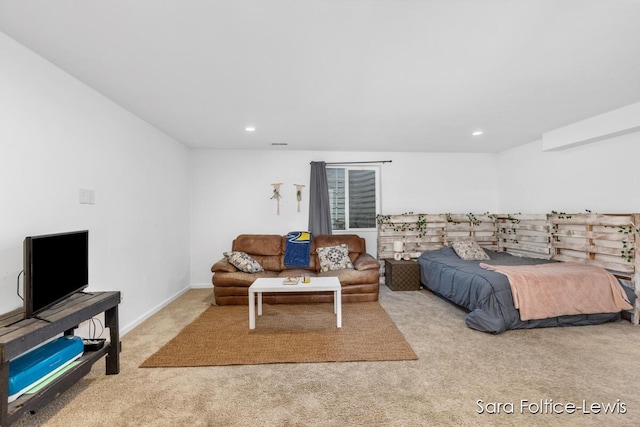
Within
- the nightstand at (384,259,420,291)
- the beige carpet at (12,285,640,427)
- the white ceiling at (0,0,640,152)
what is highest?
the white ceiling at (0,0,640,152)

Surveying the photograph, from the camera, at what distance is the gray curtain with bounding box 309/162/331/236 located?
470 centimetres

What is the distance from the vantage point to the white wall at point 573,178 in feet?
10.4

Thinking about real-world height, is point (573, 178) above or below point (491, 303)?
above

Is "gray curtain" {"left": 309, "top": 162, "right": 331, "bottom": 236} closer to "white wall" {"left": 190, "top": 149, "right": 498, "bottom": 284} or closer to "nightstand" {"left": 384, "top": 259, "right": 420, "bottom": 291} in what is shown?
"white wall" {"left": 190, "top": 149, "right": 498, "bottom": 284}

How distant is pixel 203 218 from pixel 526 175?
5503 millimetres

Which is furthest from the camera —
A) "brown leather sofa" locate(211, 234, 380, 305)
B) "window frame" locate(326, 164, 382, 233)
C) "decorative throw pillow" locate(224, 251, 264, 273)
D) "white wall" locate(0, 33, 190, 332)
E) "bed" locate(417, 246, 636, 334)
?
"window frame" locate(326, 164, 382, 233)

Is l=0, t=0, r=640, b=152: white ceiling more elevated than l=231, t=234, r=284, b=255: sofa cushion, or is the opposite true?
l=0, t=0, r=640, b=152: white ceiling

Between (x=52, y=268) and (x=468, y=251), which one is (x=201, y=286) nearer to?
(x=52, y=268)

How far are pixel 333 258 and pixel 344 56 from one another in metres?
2.92

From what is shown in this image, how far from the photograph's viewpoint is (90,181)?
2.46 m

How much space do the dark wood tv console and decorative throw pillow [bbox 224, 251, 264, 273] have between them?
1753 mm

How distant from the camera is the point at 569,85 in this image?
2406 millimetres

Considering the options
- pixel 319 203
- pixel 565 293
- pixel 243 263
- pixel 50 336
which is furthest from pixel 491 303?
pixel 50 336

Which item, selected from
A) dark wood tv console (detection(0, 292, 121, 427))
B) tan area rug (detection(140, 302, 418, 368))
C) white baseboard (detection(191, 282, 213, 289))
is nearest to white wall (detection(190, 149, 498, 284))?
white baseboard (detection(191, 282, 213, 289))
